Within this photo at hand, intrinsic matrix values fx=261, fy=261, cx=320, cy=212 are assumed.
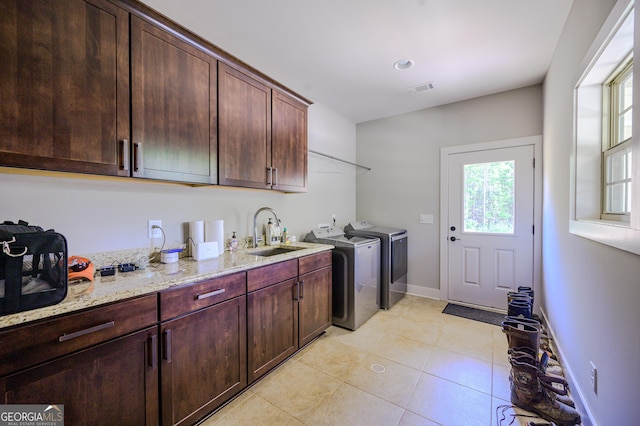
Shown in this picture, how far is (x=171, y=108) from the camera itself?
1.66 metres

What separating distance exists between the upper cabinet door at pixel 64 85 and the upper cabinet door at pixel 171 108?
7 cm

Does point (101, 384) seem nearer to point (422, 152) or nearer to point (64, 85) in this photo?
point (64, 85)

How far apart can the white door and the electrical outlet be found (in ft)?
10.9

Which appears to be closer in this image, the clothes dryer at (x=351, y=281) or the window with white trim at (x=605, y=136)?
the window with white trim at (x=605, y=136)

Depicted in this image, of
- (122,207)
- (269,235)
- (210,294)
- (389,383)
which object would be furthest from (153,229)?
(389,383)

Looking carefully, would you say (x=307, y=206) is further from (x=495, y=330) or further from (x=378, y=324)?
(x=495, y=330)

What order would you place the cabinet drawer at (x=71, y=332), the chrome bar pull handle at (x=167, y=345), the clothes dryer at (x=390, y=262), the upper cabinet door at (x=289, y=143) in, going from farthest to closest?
1. the clothes dryer at (x=390, y=262)
2. the upper cabinet door at (x=289, y=143)
3. the chrome bar pull handle at (x=167, y=345)
4. the cabinet drawer at (x=71, y=332)

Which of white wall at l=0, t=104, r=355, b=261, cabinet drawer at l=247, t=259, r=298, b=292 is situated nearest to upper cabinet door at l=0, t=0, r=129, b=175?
white wall at l=0, t=104, r=355, b=261

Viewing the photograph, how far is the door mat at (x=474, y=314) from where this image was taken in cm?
294

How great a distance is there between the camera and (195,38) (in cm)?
177

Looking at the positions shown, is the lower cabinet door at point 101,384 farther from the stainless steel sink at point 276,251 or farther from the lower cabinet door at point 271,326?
the stainless steel sink at point 276,251

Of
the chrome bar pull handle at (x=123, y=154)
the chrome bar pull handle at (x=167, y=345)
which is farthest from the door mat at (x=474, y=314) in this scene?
the chrome bar pull handle at (x=123, y=154)

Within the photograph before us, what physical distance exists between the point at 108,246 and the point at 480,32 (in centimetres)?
313

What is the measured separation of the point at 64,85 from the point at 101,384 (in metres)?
1.39
